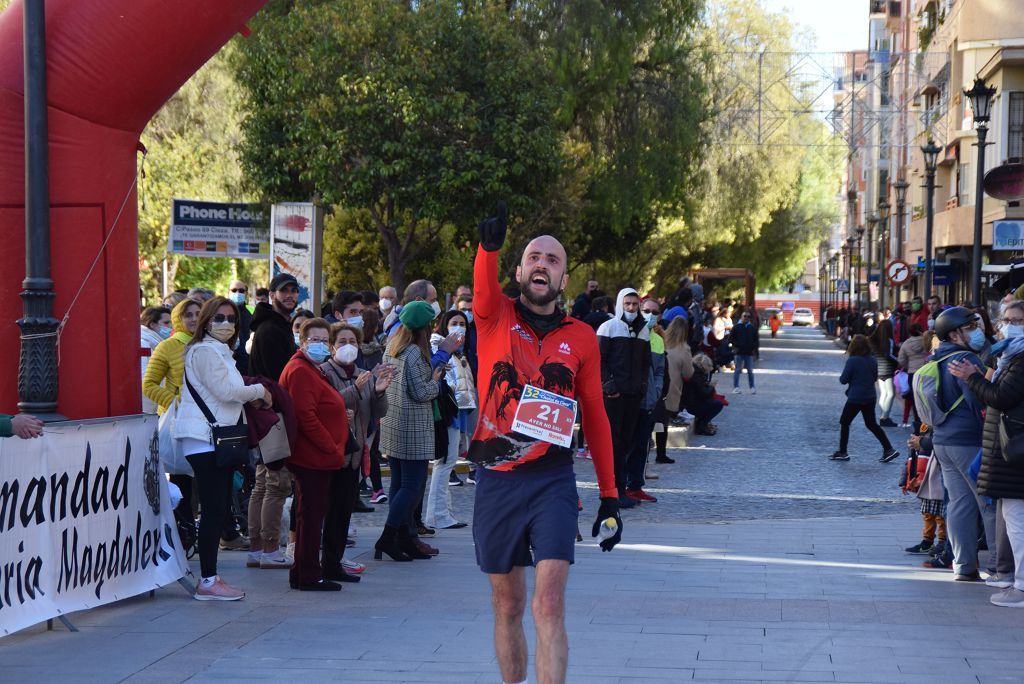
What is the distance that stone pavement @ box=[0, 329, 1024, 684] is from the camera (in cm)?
650

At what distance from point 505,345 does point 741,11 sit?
44900 millimetres

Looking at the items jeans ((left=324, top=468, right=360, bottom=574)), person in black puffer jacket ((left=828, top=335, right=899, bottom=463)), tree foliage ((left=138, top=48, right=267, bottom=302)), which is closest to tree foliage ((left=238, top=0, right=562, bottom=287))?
person in black puffer jacket ((left=828, top=335, right=899, bottom=463))

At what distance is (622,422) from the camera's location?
12672 mm

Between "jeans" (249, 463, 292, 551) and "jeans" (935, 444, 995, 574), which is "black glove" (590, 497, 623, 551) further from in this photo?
"jeans" (935, 444, 995, 574)

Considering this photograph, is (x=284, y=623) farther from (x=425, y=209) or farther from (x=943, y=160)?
(x=943, y=160)

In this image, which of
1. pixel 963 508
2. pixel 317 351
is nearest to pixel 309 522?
pixel 317 351

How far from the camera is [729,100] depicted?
1764 inches

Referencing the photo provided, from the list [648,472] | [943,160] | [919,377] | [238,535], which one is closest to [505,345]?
[919,377]

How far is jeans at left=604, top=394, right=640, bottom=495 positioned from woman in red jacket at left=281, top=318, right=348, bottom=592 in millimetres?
4297

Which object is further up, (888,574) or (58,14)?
(58,14)

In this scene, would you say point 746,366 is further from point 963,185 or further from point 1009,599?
point 1009,599

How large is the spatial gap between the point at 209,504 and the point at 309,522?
65cm

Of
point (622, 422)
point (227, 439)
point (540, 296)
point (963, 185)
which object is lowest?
point (622, 422)

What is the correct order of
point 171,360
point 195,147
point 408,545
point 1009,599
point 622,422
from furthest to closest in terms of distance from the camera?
point 195,147 → point 622,422 → point 408,545 → point 171,360 → point 1009,599
